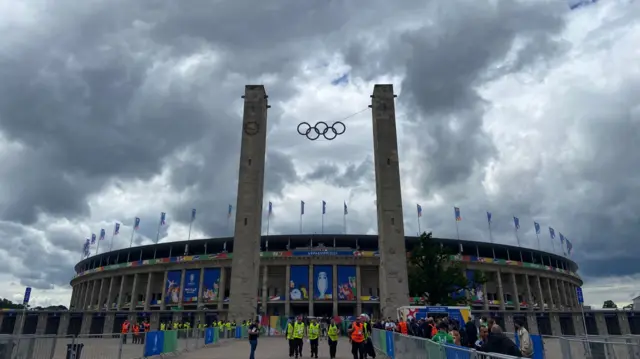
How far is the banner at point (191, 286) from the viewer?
260 ft

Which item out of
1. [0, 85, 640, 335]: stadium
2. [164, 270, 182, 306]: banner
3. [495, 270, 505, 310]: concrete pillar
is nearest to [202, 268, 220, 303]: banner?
[0, 85, 640, 335]: stadium

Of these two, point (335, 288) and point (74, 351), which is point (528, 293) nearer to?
point (335, 288)

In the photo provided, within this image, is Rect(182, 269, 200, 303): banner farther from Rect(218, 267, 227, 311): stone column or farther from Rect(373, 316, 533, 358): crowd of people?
Rect(373, 316, 533, 358): crowd of people

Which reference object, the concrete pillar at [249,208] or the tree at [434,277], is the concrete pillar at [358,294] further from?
the concrete pillar at [249,208]

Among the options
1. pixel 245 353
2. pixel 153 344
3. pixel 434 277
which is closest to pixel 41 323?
pixel 245 353

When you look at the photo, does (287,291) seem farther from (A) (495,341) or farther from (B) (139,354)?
(A) (495,341)

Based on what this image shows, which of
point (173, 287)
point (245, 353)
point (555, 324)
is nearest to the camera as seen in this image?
point (245, 353)

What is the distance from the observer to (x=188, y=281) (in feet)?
265

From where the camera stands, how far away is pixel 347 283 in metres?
74.8

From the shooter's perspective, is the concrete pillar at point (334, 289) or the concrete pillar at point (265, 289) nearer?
the concrete pillar at point (334, 289)

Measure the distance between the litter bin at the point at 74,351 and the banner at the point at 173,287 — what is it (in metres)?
70.8

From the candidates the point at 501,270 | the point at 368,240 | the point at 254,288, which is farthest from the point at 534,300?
the point at 254,288

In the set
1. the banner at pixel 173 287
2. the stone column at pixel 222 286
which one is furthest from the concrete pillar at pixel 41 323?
the stone column at pixel 222 286

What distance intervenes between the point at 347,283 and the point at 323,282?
4332mm
